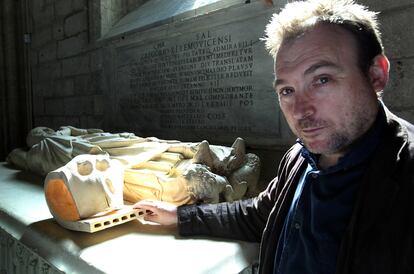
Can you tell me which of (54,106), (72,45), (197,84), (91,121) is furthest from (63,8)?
(197,84)

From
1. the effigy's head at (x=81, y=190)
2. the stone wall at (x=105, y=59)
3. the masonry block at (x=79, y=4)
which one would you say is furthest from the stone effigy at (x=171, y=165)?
the masonry block at (x=79, y=4)

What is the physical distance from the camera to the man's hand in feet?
5.05

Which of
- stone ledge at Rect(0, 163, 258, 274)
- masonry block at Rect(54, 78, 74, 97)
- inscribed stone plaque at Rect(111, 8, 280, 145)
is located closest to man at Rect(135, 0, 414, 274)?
stone ledge at Rect(0, 163, 258, 274)

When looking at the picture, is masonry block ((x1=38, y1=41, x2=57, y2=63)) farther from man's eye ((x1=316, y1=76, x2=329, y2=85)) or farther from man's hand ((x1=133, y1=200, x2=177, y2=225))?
man's eye ((x1=316, y1=76, x2=329, y2=85))

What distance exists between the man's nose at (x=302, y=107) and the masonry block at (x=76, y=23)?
4.15 meters

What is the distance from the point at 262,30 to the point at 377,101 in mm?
1795

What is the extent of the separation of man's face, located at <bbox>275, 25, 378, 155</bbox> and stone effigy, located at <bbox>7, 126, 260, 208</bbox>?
84cm

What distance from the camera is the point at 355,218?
2.67 ft

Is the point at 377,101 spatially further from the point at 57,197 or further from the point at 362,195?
the point at 57,197

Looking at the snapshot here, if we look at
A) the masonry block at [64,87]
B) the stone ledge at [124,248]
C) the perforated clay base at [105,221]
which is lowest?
the stone ledge at [124,248]

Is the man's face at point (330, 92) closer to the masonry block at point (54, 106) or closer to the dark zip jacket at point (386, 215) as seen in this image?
the dark zip jacket at point (386, 215)

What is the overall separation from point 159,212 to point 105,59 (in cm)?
309

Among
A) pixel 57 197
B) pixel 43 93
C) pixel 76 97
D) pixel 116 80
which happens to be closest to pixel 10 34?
pixel 43 93

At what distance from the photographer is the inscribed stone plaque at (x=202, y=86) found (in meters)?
2.61
